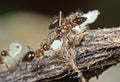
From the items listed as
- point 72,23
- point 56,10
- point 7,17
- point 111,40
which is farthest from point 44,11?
point 111,40

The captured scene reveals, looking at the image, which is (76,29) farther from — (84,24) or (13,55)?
(13,55)

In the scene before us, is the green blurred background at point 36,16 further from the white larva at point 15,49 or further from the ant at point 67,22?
the white larva at point 15,49

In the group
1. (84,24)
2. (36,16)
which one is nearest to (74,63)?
(84,24)

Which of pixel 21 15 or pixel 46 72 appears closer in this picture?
pixel 46 72

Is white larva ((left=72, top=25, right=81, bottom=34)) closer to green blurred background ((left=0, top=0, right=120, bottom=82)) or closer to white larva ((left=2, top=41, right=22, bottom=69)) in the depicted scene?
white larva ((left=2, top=41, right=22, bottom=69))

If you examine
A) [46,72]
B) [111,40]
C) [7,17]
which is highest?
[7,17]

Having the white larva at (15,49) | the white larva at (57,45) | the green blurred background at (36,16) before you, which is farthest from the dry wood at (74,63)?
the green blurred background at (36,16)

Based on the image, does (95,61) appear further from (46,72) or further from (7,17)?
(7,17)

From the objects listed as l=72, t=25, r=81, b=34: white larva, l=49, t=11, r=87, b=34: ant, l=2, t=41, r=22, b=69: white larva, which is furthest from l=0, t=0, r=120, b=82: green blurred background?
l=72, t=25, r=81, b=34: white larva
